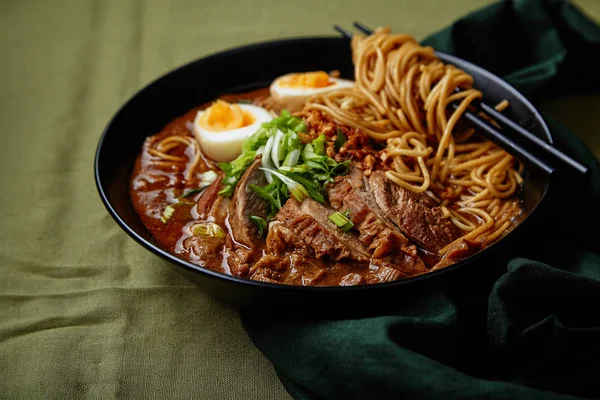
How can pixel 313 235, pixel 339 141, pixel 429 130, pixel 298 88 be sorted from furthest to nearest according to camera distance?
1. pixel 298 88
2. pixel 429 130
3. pixel 339 141
4. pixel 313 235

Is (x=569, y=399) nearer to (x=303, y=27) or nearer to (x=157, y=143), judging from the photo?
(x=157, y=143)

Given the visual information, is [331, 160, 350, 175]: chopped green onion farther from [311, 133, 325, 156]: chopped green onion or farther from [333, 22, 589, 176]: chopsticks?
→ [333, 22, 589, 176]: chopsticks

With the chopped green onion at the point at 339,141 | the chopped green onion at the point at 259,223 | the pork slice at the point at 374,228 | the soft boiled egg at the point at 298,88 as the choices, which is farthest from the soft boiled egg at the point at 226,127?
the pork slice at the point at 374,228

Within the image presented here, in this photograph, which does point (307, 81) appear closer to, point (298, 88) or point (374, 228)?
point (298, 88)

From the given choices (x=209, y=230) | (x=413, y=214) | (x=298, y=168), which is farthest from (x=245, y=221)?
(x=413, y=214)

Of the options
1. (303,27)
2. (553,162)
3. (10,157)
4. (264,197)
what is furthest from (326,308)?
(303,27)
